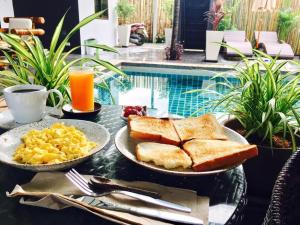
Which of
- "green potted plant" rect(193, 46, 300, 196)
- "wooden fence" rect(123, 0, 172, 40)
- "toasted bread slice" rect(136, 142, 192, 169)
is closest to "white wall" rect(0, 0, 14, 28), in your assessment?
"wooden fence" rect(123, 0, 172, 40)

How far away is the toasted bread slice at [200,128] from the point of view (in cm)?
100

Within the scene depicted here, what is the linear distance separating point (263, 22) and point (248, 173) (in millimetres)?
9128

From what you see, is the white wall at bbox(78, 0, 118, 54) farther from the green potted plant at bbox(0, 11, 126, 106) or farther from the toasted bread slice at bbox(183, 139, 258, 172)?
the toasted bread slice at bbox(183, 139, 258, 172)

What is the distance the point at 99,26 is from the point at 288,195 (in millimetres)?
8717

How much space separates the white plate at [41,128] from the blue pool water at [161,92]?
88.3 inches

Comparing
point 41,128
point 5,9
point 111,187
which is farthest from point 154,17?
point 111,187

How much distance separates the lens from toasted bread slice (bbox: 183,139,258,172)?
79 centimetres

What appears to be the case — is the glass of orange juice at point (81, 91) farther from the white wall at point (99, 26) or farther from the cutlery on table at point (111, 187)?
the white wall at point (99, 26)

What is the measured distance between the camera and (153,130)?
1.01m

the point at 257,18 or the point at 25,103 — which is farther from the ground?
the point at 257,18

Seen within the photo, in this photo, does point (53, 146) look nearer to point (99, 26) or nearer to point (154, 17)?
point (99, 26)

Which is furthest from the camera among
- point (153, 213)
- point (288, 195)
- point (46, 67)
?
point (46, 67)

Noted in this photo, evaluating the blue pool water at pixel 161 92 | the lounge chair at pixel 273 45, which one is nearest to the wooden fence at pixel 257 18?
the lounge chair at pixel 273 45

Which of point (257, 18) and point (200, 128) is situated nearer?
point (200, 128)
